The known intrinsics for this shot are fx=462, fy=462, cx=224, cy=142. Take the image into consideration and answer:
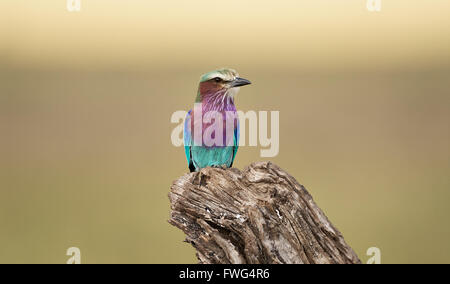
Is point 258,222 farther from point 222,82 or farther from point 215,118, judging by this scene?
point 222,82

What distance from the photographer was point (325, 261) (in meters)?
3.20

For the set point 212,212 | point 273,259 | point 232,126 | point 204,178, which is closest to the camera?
point 273,259

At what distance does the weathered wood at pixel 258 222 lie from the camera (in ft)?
10.6

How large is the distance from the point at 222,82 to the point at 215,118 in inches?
15.2

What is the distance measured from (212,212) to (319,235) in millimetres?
782

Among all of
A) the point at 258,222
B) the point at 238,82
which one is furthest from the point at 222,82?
the point at 258,222

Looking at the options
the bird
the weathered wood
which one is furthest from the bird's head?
the weathered wood

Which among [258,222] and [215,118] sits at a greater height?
Answer: [215,118]

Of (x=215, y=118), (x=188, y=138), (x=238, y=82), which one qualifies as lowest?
(x=188, y=138)

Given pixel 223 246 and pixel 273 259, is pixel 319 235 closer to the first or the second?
pixel 273 259

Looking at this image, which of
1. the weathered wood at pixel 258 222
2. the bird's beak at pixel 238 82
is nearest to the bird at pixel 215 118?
the bird's beak at pixel 238 82

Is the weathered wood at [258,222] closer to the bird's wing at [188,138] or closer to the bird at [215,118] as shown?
the bird at [215,118]

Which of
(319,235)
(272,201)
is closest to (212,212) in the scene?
(272,201)

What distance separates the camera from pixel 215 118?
4812 millimetres
